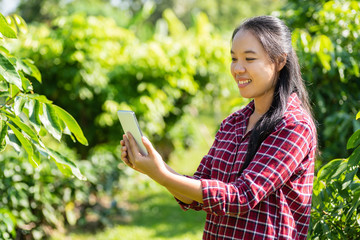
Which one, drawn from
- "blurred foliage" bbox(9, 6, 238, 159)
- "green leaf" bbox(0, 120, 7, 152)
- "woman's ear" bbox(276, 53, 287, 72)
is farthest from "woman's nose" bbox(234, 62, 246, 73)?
"blurred foliage" bbox(9, 6, 238, 159)

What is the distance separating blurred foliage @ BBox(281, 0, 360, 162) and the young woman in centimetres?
143

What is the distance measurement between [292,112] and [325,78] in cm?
200

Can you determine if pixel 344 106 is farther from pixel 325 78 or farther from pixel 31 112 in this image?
pixel 31 112

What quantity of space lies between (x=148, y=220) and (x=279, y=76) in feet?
14.4

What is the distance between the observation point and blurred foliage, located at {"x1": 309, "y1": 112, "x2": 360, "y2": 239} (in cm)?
192

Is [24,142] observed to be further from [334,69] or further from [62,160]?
[334,69]

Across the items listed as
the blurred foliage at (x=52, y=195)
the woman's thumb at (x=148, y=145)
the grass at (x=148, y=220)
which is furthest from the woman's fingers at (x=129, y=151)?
the grass at (x=148, y=220)

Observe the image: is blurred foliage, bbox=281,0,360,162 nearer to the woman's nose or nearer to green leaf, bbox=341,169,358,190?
green leaf, bbox=341,169,358,190

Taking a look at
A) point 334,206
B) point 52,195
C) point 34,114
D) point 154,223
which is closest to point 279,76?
point 334,206

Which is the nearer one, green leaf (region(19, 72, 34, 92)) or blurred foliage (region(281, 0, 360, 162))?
green leaf (region(19, 72, 34, 92))

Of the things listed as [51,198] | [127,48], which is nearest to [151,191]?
[127,48]

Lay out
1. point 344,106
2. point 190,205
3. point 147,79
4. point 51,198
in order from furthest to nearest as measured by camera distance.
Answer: point 147,79 < point 51,198 < point 344,106 < point 190,205

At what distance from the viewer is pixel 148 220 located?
5809 mm

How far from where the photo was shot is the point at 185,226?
5.53 metres
